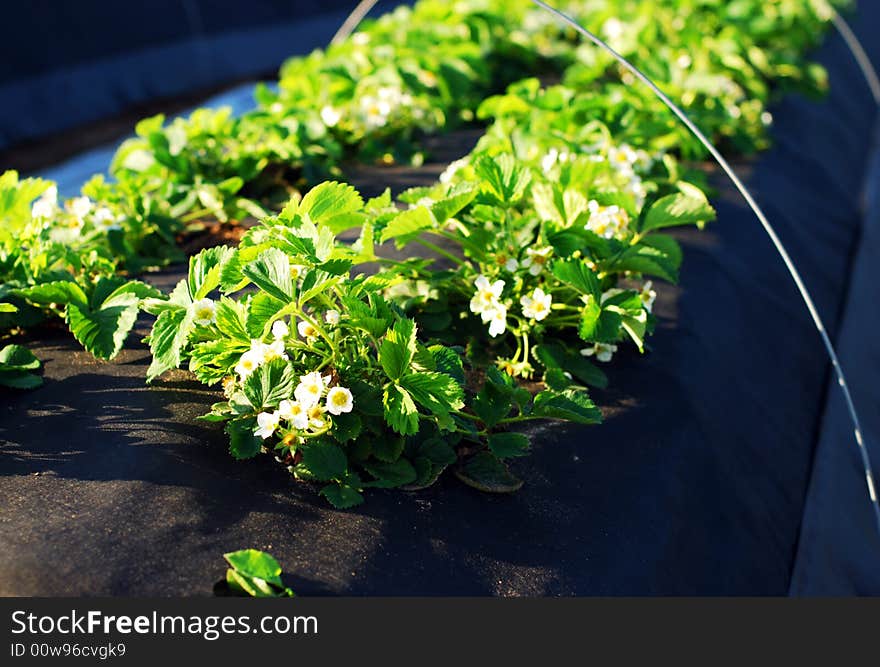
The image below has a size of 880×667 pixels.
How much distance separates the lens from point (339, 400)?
62.5 inches

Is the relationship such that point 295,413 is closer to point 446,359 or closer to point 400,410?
point 400,410

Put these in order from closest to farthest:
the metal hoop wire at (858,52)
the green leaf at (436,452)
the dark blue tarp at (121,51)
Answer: the green leaf at (436,452)
the metal hoop wire at (858,52)
the dark blue tarp at (121,51)

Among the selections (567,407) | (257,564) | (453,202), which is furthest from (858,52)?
(257,564)

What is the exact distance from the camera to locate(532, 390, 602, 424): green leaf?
5.71 feet

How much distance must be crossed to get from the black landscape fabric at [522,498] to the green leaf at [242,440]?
47 millimetres

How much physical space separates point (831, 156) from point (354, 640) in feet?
12.8

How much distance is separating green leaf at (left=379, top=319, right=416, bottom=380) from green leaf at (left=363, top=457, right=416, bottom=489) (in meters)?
0.16

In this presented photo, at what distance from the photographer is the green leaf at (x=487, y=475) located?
1725 millimetres

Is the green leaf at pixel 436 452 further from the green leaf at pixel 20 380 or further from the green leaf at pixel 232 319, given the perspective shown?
the green leaf at pixel 20 380

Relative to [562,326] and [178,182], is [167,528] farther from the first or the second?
[178,182]

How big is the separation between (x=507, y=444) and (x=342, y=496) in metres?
0.30

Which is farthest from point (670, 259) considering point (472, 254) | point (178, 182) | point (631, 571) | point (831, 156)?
point (831, 156)

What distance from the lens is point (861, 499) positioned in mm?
2551

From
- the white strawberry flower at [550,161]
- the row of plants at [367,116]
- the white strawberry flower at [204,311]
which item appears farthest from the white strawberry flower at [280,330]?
the white strawberry flower at [550,161]
